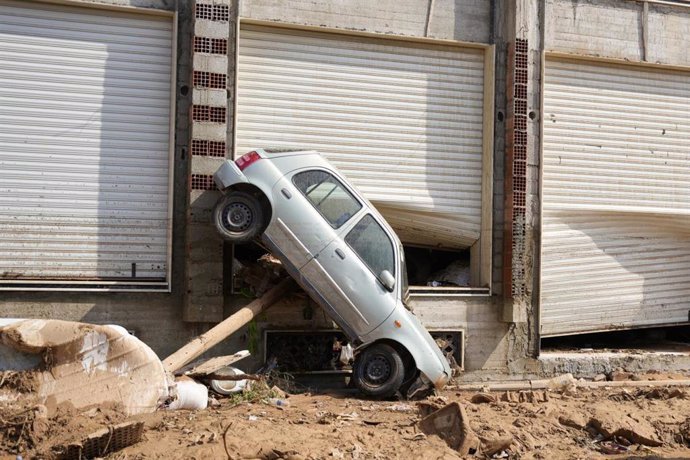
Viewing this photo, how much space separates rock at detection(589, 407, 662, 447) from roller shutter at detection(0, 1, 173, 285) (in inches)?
220

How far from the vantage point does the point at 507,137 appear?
11.1 metres

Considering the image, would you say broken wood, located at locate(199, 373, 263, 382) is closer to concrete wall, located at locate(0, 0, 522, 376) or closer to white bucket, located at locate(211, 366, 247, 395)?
white bucket, located at locate(211, 366, 247, 395)

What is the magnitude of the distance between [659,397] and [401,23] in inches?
242

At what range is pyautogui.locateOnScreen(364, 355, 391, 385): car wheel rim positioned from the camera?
8953 mm

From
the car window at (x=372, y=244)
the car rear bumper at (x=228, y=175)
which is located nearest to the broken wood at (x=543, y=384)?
the car window at (x=372, y=244)

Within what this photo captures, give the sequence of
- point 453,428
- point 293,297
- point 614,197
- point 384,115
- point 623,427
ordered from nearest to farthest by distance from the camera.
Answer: point 453,428 → point 623,427 → point 293,297 → point 384,115 → point 614,197

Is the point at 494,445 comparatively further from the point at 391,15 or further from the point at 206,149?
the point at 391,15

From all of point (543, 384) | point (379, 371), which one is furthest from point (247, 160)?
point (543, 384)

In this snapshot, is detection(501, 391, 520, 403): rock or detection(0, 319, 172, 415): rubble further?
detection(501, 391, 520, 403): rock

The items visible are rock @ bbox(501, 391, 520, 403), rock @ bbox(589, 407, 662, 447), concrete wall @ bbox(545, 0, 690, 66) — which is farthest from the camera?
concrete wall @ bbox(545, 0, 690, 66)

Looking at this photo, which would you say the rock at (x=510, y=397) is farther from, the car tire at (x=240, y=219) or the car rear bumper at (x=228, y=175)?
the car rear bumper at (x=228, y=175)

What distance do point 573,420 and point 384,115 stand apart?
16.7 feet

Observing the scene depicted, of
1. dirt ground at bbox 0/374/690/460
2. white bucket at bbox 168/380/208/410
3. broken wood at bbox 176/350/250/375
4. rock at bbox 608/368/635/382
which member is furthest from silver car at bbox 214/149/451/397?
rock at bbox 608/368/635/382

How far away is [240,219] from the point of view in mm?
8969
